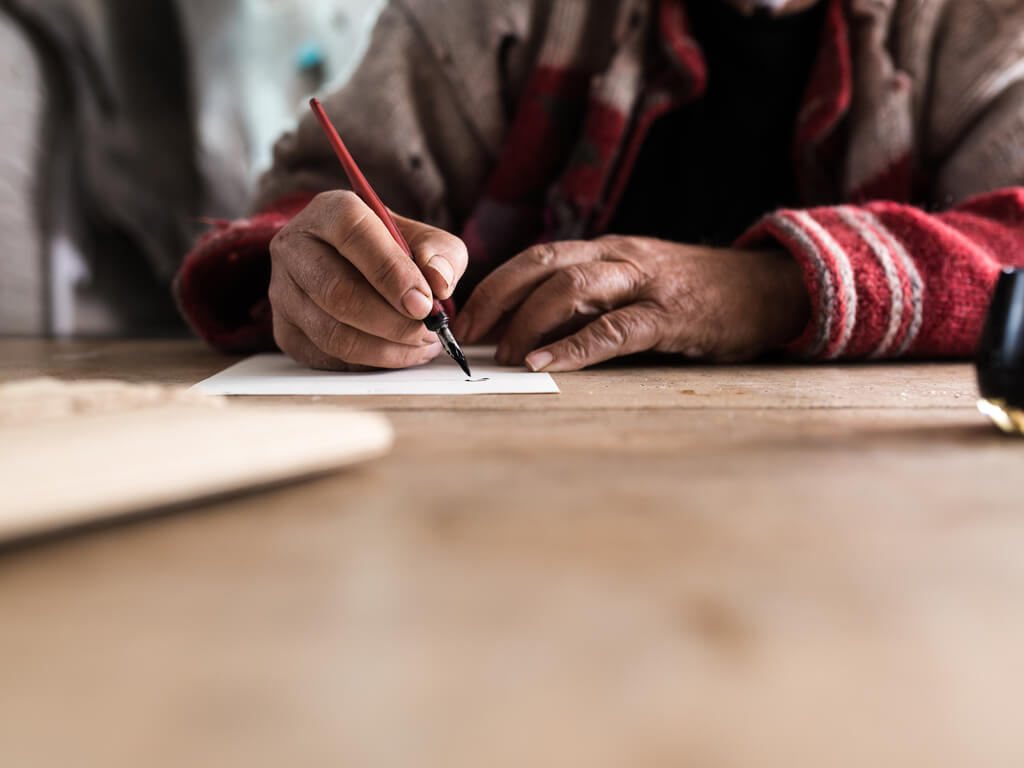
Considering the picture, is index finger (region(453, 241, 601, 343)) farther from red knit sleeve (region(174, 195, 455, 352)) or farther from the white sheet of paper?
red knit sleeve (region(174, 195, 455, 352))

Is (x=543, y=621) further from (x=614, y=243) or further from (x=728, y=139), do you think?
(x=728, y=139)

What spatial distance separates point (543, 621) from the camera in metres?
0.16

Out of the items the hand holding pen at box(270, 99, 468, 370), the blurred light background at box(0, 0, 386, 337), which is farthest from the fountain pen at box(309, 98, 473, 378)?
the blurred light background at box(0, 0, 386, 337)

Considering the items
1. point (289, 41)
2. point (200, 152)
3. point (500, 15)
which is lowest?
point (200, 152)

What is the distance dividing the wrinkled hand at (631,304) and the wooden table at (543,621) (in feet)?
0.92

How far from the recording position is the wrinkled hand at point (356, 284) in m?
0.48

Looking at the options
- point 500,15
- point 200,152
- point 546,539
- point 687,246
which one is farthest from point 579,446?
point 200,152

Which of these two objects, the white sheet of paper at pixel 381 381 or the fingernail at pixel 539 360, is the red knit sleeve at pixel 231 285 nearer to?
the white sheet of paper at pixel 381 381

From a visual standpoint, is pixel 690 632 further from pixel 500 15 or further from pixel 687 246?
pixel 500 15

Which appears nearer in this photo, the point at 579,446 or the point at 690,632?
the point at 690,632

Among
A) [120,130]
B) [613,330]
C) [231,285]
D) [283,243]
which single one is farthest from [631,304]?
[120,130]

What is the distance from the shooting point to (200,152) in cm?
122

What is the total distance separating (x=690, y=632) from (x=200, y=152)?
4.20ft

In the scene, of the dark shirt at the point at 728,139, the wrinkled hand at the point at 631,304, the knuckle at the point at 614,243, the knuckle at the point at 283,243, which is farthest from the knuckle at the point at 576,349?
the dark shirt at the point at 728,139
